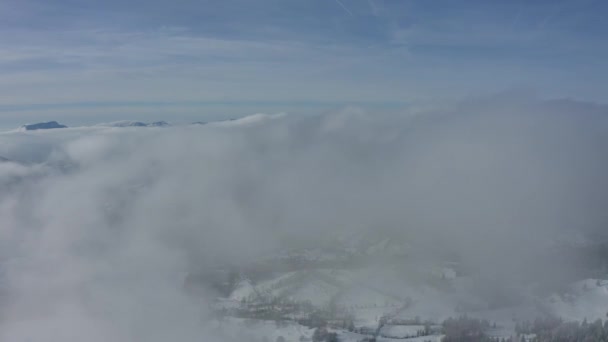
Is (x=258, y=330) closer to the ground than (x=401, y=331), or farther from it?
closer to the ground

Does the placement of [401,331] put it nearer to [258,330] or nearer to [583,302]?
[258,330]

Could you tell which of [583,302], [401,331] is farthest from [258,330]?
[583,302]

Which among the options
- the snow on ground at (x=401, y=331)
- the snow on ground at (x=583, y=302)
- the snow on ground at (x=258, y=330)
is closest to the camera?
the snow on ground at (x=258, y=330)

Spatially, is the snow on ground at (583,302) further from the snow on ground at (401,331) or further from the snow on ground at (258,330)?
the snow on ground at (258,330)

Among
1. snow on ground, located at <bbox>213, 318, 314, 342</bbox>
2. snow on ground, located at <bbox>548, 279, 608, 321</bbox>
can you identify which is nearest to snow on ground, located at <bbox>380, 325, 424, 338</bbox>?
snow on ground, located at <bbox>213, 318, 314, 342</bbox>

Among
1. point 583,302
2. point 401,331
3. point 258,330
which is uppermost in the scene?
point 583,302

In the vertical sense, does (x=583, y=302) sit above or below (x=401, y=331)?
above

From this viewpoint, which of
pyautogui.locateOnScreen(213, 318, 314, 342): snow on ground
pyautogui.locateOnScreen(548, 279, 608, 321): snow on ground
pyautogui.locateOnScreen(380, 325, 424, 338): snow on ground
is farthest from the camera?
pyautogui.locateOnScreen(548, 279, 608, 321): snow on ground

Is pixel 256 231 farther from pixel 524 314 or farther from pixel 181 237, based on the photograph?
pixel 524 314

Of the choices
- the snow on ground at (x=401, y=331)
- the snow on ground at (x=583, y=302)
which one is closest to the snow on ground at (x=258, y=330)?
the snow on ground at (x=401, y=331)

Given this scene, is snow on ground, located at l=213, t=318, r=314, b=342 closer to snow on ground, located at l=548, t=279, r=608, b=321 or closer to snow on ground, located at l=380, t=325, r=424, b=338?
snow on ground, located at l=380, t=325, r=424, b=338

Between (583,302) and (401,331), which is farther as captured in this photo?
(583,302)

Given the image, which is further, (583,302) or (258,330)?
(583,302)
